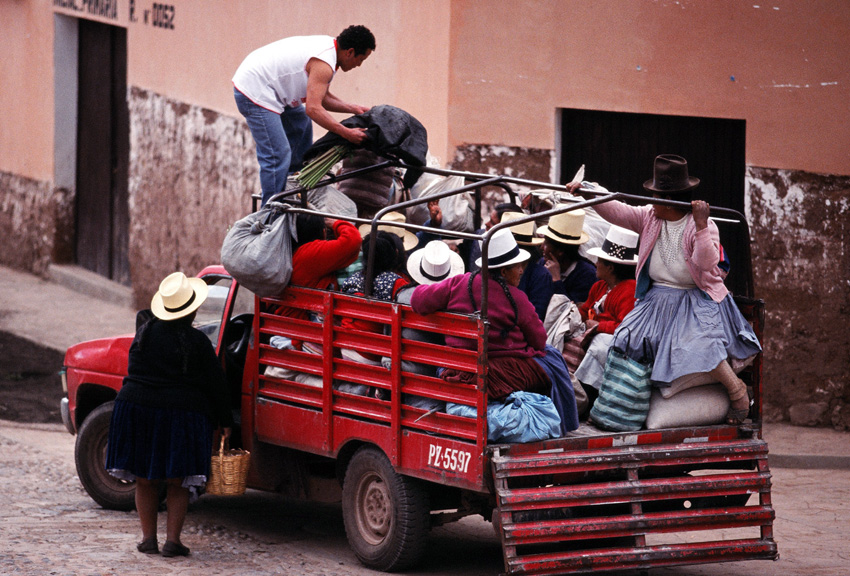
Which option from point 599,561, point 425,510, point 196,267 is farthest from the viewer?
point 196,267

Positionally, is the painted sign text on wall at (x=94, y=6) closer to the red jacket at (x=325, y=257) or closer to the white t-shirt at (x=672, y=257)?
the red jacket at (x=325, y=257)

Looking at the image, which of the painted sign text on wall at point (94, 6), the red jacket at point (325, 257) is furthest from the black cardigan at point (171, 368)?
the painted sign text on wall at point (94, 6)

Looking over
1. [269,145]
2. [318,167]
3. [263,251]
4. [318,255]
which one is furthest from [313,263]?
[269,145]

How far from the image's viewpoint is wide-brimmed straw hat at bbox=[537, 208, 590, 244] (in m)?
7.72

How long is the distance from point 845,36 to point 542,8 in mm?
2365

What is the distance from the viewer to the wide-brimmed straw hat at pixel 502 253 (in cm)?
638

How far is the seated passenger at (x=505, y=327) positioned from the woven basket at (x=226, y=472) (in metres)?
1.52

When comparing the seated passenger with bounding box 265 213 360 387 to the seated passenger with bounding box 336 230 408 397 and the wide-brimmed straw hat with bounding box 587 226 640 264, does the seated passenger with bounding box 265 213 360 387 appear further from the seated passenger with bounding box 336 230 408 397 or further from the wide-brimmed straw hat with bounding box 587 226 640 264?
the wide-brimmed straw hat with bounding box 587 226 640 264

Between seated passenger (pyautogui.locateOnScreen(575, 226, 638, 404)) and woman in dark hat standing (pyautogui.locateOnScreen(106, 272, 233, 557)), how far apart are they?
199 cm

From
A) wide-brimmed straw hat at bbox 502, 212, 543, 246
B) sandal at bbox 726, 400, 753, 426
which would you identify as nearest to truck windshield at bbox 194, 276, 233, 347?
wide-brimmed straw hat at bbox 502, 212, 543, 246

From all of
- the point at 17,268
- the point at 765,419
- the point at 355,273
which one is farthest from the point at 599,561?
the point at 17,268

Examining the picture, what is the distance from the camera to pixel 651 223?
21.9 feet

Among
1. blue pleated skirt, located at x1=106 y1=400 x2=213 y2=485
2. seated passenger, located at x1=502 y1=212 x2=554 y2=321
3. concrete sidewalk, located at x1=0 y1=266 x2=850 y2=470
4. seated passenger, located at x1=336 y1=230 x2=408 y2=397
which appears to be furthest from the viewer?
concrete sidewalk, located at x1=0 y1=266 x2=850 y2=470

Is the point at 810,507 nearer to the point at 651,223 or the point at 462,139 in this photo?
the point at 651,223
